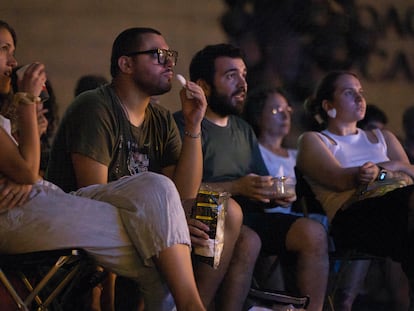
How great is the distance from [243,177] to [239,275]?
44 centimetres

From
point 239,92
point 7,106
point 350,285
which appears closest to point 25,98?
point 7,106

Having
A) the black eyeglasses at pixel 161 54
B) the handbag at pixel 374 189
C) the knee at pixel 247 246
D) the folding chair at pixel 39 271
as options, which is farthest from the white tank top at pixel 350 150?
the folding chair at pixel 39 271

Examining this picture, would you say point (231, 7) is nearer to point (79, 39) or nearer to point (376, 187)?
point (79, 39)

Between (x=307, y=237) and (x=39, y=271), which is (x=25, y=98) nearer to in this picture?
(x=39, y=271)

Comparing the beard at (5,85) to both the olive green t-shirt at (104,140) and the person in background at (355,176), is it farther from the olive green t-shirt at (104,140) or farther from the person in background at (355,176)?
the person in background at (355,176)

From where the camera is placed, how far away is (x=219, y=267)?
2.78 meters

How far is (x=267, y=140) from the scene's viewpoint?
13.4 ft

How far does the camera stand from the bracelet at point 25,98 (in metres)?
2.29

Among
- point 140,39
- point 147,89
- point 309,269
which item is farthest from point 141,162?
point 309,269

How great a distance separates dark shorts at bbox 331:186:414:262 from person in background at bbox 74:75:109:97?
1530mm

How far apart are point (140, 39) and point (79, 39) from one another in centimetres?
137

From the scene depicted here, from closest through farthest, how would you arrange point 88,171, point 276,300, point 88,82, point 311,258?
point 88,171, point 276,300, point 311,258, point 88,82

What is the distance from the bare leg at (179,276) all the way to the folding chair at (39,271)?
0.26 metres


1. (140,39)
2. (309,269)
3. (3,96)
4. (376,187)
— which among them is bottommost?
(309,269)
